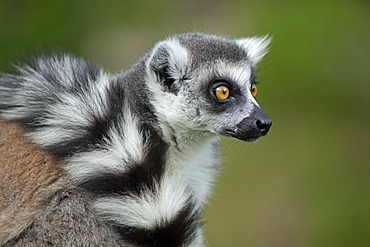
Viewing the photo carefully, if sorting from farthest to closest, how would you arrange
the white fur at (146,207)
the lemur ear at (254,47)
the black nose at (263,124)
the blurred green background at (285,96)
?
the blurred green background at (285,96), the lemur ear at (254,47), the black nose at (263,124), the white fur at (146,207)

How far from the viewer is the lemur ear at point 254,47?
480cm

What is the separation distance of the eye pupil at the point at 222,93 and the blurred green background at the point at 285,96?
299 cm

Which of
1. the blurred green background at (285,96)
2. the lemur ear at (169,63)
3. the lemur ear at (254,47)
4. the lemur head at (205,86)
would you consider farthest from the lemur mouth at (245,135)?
the blurred green background at (285,96)

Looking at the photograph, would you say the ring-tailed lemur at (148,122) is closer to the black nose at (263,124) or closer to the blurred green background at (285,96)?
the black nose at (263,124)

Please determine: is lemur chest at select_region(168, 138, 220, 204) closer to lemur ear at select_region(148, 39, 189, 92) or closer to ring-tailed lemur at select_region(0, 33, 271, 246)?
ring-tailed lemur at select_region(0, 33, 271, 246)

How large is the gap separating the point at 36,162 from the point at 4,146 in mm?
217

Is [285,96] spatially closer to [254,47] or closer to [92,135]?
[254,47]

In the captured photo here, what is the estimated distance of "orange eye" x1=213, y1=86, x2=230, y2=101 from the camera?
14.8ft

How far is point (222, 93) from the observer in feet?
14.8

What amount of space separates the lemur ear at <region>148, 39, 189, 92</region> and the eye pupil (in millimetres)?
223

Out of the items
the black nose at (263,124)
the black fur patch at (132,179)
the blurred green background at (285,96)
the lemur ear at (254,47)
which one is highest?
the blurred green background at (285,96)

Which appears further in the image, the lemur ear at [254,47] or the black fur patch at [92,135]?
the lemur ear at [254,47]

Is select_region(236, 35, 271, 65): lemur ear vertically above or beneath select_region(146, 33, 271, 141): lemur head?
above

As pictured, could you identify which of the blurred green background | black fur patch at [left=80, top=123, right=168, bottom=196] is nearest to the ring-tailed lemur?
black fur patch at [left=80, top=123, right=168, bottom=196]
